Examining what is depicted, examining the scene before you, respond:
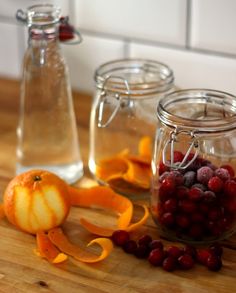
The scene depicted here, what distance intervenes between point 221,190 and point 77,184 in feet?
0.98

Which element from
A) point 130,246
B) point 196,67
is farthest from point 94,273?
point 196,67

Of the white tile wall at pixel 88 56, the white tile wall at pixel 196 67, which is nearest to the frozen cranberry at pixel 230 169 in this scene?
the white tile wall at pixel 196 67

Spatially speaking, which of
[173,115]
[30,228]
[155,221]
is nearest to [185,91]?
[173,115]

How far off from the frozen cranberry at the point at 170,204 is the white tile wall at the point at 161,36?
387 mm

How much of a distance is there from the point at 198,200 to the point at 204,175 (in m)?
0.04

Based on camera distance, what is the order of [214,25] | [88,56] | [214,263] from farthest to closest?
[88,56] → [214,25] → [214,263]

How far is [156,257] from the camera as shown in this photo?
98 cm

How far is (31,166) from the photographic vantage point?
1.22 metres

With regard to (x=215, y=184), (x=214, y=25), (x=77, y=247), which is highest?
(x=214, y=25)

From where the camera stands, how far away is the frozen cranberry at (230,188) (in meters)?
0.99

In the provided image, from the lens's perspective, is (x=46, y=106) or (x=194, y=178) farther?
(x=46, y=106)

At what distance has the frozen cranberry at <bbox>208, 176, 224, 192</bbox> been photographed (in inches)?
38.6

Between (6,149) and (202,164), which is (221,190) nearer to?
(202,164)

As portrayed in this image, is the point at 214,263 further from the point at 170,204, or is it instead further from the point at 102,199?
the point at 102,199
